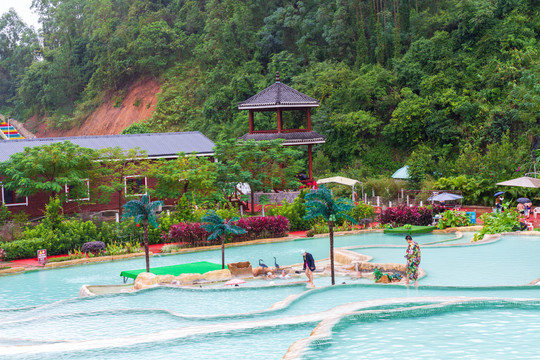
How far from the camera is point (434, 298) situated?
1223 centimetres

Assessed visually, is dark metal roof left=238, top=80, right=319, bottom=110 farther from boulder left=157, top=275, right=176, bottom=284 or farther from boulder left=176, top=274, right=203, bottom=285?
boulder left=157, top=275, right=176, bottom=284

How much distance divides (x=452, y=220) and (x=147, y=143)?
15.5 meters

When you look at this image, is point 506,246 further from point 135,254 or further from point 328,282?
point 135,254

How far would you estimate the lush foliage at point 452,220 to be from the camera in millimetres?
25578

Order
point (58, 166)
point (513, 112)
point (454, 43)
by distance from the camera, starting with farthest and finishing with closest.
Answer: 1. point (454, 43)
2. point (513, 112)
3. point (58, 166)

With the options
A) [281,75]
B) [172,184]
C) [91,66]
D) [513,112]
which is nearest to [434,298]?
[172,184]

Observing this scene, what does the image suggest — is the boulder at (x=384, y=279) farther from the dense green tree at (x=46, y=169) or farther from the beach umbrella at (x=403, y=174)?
the beach umbrella at (x=403, y=174)

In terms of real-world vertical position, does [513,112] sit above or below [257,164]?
above

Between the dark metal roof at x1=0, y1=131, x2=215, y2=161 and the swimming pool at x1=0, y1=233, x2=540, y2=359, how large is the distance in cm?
1141

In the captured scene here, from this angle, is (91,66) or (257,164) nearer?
(257,164)

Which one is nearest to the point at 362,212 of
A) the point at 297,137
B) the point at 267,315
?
the point at 297,137

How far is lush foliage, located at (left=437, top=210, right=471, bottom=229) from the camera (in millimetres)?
25578

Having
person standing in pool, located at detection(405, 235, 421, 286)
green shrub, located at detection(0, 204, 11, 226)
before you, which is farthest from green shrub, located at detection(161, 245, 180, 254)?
person standing in pool, located at detection(405, 235, 421, 286)

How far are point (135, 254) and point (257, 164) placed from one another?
32.1 ft
